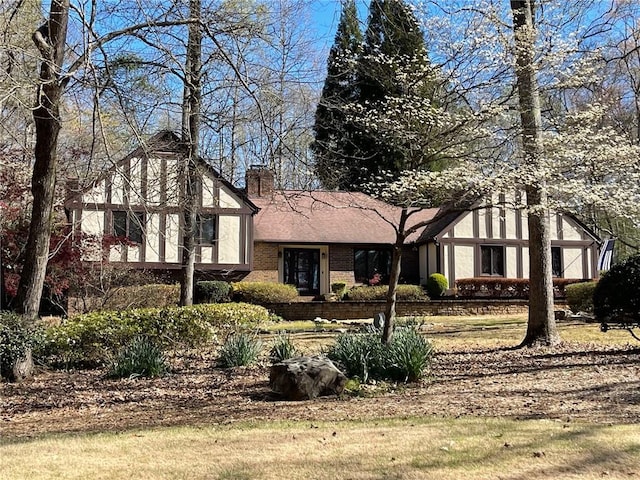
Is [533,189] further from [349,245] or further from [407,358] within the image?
[349,245]

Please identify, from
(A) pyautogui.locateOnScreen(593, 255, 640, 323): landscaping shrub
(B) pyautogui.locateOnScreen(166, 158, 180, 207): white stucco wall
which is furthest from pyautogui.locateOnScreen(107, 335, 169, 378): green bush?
(A) pyautogui.locateOnScreen(593, 255, 640, 323): landscaping shrub

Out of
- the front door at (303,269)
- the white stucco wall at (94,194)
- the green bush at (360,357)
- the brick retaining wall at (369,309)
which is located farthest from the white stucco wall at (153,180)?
the front door at (303,269)

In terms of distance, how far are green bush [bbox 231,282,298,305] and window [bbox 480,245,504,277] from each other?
366 inches

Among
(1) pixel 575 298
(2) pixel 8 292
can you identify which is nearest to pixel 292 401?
(2) pixel 8 292

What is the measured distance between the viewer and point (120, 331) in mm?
11352

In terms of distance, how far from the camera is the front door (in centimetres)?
2697

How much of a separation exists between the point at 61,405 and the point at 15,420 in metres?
0.79

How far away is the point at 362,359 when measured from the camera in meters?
8.75

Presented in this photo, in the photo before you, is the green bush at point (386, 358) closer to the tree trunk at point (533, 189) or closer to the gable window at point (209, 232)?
the tree trunk at point (533, 189)

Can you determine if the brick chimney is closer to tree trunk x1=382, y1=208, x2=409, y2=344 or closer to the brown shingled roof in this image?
the brown shingled roof

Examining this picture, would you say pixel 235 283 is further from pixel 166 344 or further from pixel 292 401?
pixel 292 401

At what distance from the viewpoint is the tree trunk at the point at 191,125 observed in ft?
31.3

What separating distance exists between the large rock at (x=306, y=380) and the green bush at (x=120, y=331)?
419 cm

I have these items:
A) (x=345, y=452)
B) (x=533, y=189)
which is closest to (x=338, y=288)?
(x=533, y=189)
